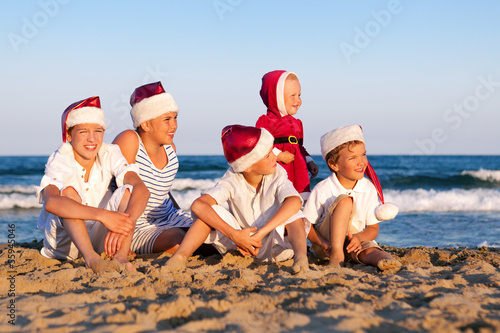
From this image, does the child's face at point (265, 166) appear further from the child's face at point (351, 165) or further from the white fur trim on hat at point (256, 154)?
the child's face at point (351, 165)

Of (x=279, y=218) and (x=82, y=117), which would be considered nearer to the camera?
(x=279, y=218)

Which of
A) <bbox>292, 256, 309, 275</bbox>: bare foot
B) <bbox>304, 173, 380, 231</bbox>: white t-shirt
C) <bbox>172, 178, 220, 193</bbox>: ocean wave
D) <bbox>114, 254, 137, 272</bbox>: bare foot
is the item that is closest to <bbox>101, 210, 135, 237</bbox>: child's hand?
<bbox>114, 254, 137, 272</bbox>: bare foot

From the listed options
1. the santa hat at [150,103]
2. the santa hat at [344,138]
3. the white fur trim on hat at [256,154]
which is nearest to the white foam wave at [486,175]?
the santa hat at [344,138]

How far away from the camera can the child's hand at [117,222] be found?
3.61 meters

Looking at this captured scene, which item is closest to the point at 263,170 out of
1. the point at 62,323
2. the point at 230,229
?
the point at 230,229

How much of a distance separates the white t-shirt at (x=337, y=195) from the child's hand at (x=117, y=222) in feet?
5.15

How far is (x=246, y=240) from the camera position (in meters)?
3.69

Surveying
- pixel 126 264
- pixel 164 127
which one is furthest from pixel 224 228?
pixel 164 127

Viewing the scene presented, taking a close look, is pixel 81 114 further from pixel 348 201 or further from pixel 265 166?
pixel 348 201

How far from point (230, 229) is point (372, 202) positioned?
137 centimetres

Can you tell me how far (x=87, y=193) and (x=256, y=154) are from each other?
1.50 metres

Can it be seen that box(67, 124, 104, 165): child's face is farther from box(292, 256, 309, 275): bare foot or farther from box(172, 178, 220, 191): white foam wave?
box(172, 178, 220, 191): white foam wave

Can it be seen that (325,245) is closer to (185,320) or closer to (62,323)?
(185,320)

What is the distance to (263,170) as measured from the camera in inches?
155
